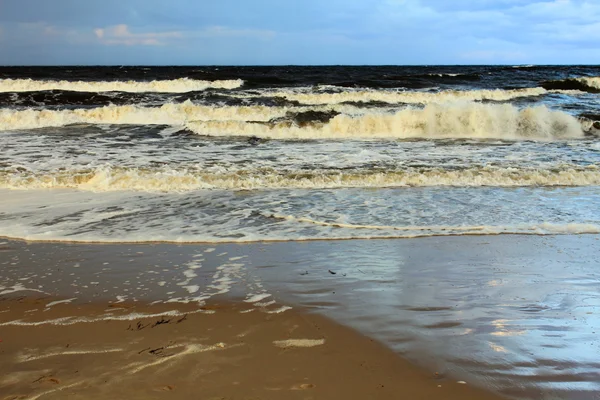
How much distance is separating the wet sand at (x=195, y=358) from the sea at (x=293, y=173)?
1.97m

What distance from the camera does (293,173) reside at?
850cm

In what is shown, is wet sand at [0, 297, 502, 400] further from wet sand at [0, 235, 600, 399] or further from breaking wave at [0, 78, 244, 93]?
breaking wave at [0, 78, 244, 93]

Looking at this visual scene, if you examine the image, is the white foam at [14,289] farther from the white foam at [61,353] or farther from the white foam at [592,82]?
the white foam at [592,82]

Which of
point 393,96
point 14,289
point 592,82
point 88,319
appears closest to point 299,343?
point 88,319

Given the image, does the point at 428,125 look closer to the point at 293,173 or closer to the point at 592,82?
the point at 293,173

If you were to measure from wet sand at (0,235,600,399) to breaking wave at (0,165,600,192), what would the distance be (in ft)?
9.23

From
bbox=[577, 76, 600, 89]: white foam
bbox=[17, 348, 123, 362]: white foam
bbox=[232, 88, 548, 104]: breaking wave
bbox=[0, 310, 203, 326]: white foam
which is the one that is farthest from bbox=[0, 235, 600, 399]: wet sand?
bbox=[577, 76, 600, 89]: white foam

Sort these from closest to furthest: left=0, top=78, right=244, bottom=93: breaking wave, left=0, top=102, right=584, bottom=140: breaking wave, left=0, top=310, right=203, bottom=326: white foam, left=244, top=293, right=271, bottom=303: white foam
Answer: left=0, top=310, right=203, bottom=326: white foam
left=244, top=293, right=271, bottom=303: white foam
left=0, top=102, right=584, bottom=140: breaking wave
left=0, top=78, right=244, bottom=93: breaking wave

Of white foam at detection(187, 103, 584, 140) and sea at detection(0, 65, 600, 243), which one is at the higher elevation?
white foam at detection(187, 103, 584, 140)

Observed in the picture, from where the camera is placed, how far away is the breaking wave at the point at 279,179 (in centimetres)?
782

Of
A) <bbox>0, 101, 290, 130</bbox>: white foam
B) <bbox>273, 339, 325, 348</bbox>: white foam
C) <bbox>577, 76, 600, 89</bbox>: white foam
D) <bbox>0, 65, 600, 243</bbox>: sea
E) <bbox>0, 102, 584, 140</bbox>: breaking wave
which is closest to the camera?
<bbox>273, 339, 325, 348</bbox>: white foam

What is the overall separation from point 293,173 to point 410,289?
4.92 metres

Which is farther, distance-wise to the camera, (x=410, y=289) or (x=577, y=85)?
(x=577, y=85)

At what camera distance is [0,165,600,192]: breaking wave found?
7.82 metres
